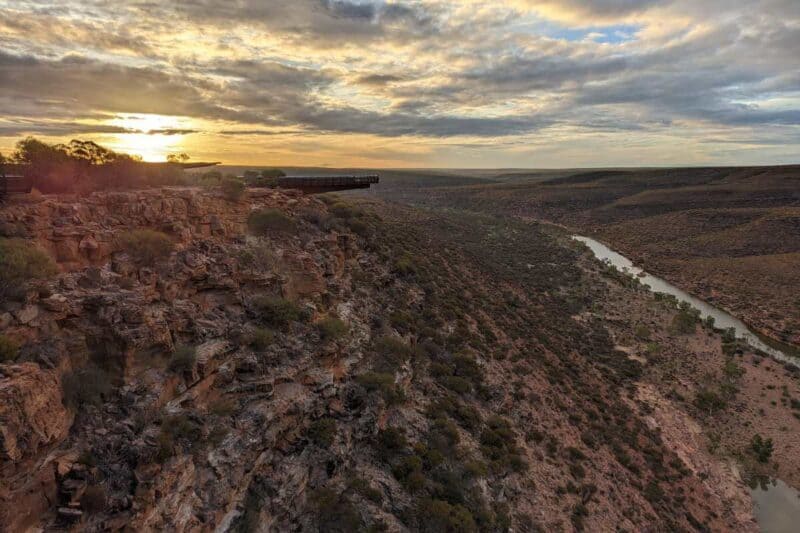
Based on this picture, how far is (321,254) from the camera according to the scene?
71.9 ft

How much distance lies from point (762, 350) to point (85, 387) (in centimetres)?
4980

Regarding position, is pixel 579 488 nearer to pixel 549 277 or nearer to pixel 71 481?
pixel 71 481

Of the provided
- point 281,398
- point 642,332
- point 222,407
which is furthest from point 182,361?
point 642,332

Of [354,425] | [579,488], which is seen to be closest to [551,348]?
[579,488]

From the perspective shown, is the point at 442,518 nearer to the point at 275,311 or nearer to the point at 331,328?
the point at 331,328

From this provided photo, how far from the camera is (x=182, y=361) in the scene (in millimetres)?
11703

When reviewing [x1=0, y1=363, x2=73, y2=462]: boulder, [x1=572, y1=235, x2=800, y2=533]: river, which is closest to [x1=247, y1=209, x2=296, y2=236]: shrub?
[x1=0, y1=363, x2=73, y2=462]: boulder

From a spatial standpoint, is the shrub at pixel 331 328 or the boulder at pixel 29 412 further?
the shrub at pixel 331 328

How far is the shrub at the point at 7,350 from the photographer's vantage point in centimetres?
875

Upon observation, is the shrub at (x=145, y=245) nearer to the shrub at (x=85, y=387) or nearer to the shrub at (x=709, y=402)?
the shrub at (x=85, y=387)

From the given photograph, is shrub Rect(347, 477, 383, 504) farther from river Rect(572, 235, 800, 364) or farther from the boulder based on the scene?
river Rect(572, 235, 800, 364)

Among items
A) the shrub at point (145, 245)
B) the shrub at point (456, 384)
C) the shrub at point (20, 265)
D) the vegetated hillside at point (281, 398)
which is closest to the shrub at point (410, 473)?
the vegetated hillside at point (281, 398)

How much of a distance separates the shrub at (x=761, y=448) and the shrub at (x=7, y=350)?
34345 mm

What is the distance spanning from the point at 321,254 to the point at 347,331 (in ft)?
18.3
